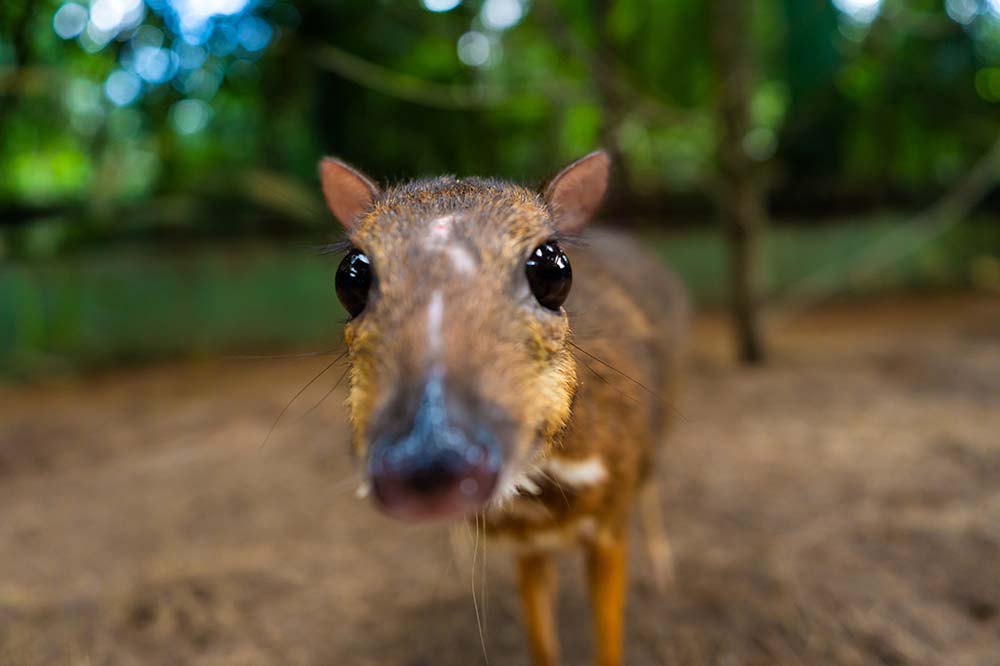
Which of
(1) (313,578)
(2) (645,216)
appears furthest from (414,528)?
(2) (645,216)

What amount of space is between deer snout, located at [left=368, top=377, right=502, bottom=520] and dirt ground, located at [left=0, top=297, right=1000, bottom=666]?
4.10 ft

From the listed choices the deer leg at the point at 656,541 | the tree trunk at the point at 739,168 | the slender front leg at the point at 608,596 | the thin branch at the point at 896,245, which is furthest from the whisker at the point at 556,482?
the thin branch at the point at 896,245

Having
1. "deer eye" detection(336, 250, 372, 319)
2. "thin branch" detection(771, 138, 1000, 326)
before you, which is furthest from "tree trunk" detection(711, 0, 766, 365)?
"deer eye" detection(336, 250, 372, 319)

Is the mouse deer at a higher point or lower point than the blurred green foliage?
lower

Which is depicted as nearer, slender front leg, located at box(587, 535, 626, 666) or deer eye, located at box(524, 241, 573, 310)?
deer eye, located at box(524, 241, 573, 310)

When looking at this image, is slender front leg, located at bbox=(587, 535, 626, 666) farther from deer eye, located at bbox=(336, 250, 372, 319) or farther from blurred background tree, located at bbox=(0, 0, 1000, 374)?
blurred background tree, located at bbox=(0, 0, 1000, 374)

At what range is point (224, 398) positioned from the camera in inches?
232

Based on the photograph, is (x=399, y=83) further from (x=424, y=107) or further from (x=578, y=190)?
(x=578, y=190)

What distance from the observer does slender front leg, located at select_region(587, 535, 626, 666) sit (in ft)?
7.39

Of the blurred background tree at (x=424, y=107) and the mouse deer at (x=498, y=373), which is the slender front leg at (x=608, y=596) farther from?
the blurred background tree at (x=424, y=107)

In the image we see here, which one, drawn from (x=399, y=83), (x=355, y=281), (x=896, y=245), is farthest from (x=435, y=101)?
(x=896, y=245)

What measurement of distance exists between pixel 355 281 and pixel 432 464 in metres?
0.55

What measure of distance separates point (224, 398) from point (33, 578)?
2.71m

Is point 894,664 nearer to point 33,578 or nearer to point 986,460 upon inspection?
point 986,460
